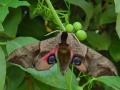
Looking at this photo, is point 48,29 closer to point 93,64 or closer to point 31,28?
point 31,28

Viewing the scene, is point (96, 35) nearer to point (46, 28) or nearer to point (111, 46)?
point (111, 46)

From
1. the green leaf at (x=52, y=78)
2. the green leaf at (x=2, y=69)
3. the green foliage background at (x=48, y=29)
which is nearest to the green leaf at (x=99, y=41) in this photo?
the green foliage background at (x=48, y=29)

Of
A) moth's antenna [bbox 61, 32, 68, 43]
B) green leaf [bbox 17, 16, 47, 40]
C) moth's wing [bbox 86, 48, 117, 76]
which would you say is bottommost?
green leaf [bbox 17, 16, 47, 40]

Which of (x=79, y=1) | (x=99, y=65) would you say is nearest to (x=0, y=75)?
(x=99, y=65)

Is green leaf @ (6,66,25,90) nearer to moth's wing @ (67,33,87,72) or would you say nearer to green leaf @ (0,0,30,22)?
green leaf @ (0,0,30,22)

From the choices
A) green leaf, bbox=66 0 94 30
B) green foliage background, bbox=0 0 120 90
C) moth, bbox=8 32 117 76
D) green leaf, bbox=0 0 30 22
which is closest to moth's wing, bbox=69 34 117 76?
moth, bbox=8 32 117 76

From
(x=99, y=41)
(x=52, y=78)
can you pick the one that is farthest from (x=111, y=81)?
(x=99, y=41)

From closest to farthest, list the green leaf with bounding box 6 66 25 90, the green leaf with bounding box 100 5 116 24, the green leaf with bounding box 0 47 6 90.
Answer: the green leaf with bounding box 0 47 6 90 → the green leaf with bounding box 6 66 25 90 → the green leaf with bounding box 100 5 116 24
